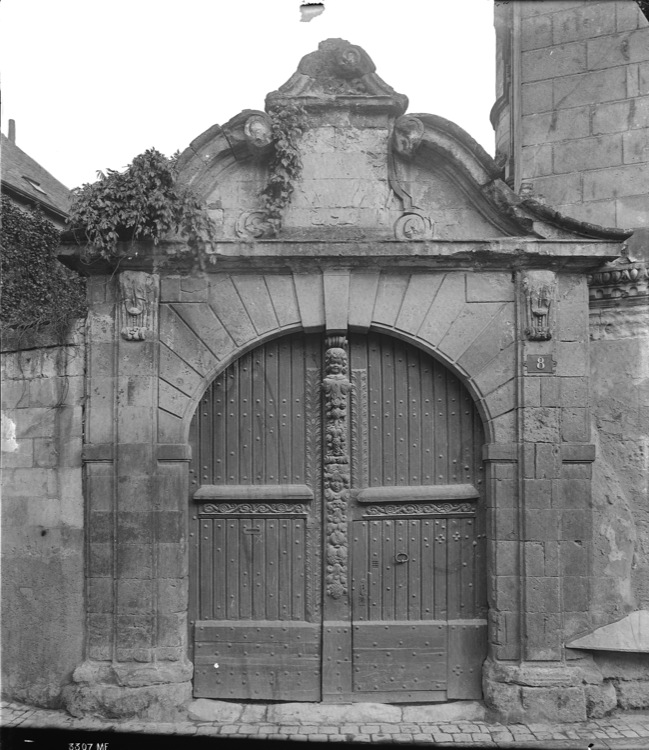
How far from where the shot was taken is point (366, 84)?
5.07 meters

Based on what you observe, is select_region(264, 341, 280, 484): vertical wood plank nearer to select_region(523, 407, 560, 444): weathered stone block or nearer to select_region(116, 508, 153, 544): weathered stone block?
select_region(116, 508, 153, 544): weathered stone block

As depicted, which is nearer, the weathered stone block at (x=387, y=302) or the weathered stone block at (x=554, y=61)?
the weathered stone block at (x=387, y=302)

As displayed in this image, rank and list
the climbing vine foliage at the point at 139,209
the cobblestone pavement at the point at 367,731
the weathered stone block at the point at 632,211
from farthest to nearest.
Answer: the weathered stone block at the point at 632,211 < the climbing vine foliage at the point at 139,209 < the cobblestone pavement at the point at 367,731

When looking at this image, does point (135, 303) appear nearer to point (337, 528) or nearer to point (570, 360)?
point (337, 528)

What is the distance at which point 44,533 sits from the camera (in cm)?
509

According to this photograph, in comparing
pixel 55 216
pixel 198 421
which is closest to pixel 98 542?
pixel 198 421

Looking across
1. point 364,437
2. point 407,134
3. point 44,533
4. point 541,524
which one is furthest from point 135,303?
point 541,524

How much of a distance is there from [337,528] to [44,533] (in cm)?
220

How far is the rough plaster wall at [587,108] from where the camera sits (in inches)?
211

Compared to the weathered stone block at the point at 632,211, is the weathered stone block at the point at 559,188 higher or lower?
higher

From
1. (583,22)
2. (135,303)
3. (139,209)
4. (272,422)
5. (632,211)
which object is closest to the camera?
(139,209)

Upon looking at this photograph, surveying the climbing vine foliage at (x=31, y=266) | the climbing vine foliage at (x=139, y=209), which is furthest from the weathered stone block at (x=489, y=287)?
the climbing vine foliage at (x=31, y=266)

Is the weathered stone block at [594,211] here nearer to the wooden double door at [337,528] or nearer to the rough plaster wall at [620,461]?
the rough plaster wall at [620,461]

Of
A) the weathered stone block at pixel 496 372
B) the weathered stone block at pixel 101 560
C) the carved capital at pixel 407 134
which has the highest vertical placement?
the carved capital at pixel 407 134
